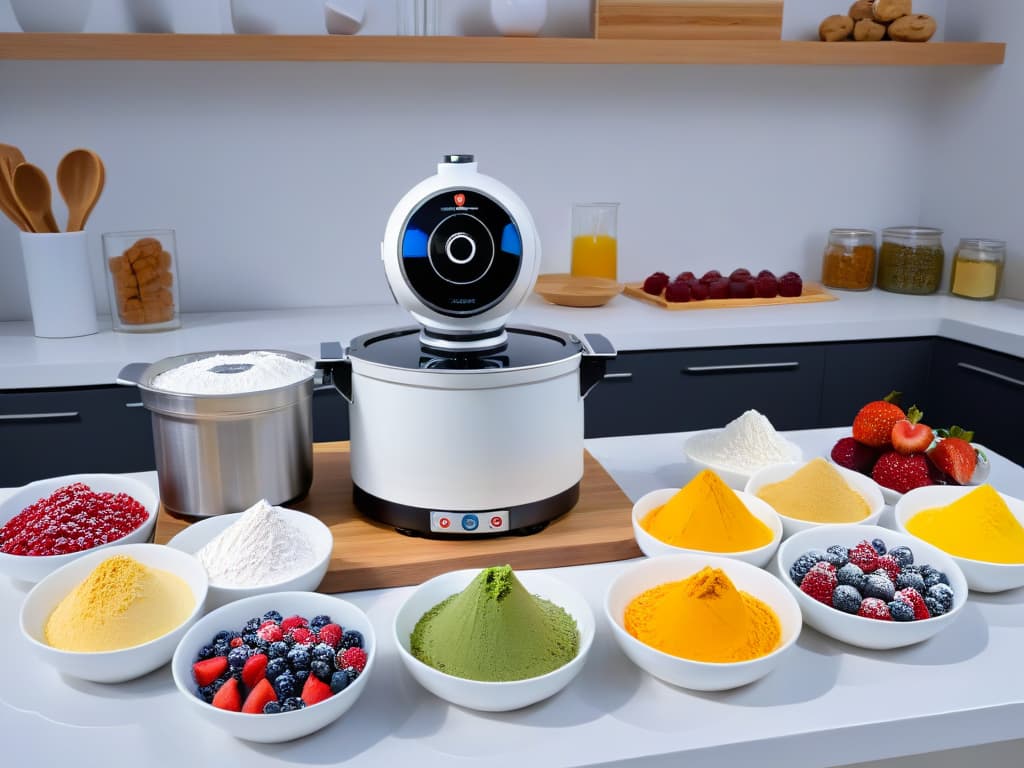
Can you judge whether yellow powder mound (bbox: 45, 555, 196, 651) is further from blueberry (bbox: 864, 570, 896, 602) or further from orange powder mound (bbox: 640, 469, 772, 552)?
blueberry (bbox: 864, 570, 896, 602)

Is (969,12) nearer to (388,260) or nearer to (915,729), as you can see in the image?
(388,260)

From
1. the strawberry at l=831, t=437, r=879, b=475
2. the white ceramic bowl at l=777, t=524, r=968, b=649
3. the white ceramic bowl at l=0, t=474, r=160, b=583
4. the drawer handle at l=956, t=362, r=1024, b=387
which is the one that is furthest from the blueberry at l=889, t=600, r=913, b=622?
the drawer handle at l=956, t=362, r=1024, b=387

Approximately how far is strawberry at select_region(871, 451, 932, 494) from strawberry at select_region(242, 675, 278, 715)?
798 mm

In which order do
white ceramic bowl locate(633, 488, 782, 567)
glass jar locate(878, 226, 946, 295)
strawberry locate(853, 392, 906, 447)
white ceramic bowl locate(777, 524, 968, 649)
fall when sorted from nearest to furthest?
white ceramic bowl locate(777, 524, 968, 649) < white ceramic bowl locate(633, 488, 782, 567) < strawberry locate(853, 392, 906, 447) < glass jar locate(878, 226, 946, 295)

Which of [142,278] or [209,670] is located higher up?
[142,278]

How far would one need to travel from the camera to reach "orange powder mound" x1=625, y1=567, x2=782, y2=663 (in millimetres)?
796

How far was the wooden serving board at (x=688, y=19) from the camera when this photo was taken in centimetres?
228

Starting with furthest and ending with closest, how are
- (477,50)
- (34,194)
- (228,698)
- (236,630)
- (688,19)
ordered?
(688,19) → (477,50) → (34,194) → (236,630) → (228,698)

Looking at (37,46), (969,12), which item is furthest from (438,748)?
(969,12)

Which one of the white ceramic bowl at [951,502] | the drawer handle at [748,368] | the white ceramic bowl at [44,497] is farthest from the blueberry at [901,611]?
the drawer handle at [748,368]

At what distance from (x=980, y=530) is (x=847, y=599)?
0.22 m

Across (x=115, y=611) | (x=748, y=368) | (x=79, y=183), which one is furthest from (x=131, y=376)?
(x=748, y=368)

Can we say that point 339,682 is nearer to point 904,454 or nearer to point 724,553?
point 724,553

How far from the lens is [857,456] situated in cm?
121
